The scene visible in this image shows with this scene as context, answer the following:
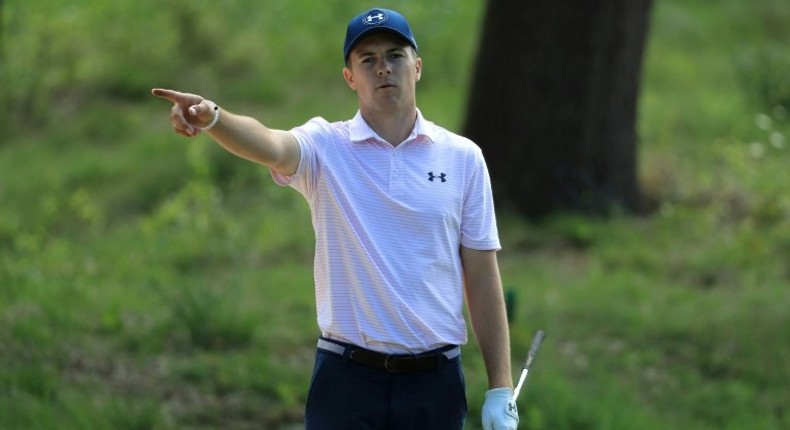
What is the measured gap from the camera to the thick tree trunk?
973cm

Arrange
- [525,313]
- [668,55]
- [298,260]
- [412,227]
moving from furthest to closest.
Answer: [668,55]
[298,260]
[525,313]
[412,227]

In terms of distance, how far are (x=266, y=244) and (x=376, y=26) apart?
237 inches

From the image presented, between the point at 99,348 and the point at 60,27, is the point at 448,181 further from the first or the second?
the point at 60,27

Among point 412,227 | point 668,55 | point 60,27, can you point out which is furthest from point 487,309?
point 668,55

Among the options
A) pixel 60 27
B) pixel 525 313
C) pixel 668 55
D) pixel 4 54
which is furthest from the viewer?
pixel 668 55

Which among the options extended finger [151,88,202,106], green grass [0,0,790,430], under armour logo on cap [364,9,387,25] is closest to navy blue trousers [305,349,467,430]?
extended finger [151,88,202,106]

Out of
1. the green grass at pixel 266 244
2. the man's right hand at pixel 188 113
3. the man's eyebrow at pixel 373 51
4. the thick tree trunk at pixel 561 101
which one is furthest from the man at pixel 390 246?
the thick tree trunk at pixel 561 101

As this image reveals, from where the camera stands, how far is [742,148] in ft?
39.0

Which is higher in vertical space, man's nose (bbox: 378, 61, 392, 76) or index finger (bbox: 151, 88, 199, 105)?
man's nose (bbox: 378, 61, 392, 76)

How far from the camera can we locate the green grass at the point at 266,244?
6.86m

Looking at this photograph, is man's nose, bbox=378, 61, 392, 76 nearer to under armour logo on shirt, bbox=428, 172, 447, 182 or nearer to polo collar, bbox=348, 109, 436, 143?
polo collar, bbox=348, 109, 436, 143

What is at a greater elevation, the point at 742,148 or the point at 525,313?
the point at 742,148

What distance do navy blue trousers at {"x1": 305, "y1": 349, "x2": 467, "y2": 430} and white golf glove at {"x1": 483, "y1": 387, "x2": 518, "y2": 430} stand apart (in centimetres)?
16

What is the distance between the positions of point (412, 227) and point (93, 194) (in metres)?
8.51
